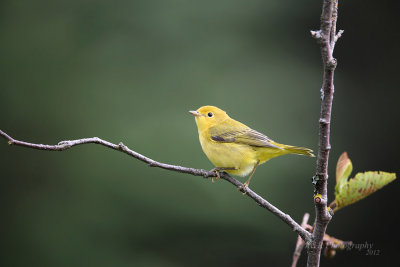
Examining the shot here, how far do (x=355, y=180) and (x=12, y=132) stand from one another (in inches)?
185

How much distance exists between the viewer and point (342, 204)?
1.08 metres

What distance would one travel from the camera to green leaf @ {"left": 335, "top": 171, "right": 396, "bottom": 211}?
1.00 m

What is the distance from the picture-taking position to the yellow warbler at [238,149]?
273cm

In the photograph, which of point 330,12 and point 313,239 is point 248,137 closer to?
point 313,239

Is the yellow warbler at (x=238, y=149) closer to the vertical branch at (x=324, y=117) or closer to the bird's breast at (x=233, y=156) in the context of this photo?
the bird's breast at (x=233, y=156)

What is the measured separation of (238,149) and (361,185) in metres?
1.83

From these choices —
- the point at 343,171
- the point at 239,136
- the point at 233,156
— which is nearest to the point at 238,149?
the point at 233,156

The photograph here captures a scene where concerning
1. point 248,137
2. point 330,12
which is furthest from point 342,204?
point 248,137

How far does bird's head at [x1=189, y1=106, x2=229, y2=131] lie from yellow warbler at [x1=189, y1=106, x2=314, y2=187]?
1.6 inches

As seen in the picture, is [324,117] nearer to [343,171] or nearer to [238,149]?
[343,171]

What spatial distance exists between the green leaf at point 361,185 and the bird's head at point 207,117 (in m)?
2.24

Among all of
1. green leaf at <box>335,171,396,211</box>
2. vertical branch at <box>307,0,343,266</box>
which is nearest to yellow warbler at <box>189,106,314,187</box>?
vertical branch at <box>307,0,343,266</box>

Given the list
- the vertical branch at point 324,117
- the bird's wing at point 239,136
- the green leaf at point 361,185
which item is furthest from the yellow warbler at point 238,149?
the green leaf at point 361,185

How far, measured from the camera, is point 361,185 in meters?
1.03
